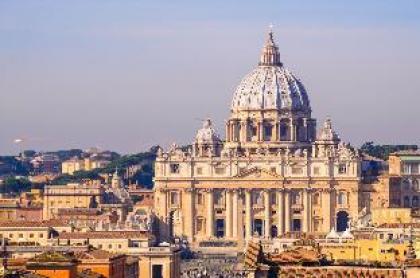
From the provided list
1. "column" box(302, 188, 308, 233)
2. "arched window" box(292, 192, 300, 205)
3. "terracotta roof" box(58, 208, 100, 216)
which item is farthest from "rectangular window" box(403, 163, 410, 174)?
"terracotta roof" box(58, 208, 100, 216)

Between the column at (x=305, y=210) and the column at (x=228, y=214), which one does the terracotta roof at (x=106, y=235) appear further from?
the column at (x=305, y=210)

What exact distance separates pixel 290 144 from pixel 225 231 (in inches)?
482

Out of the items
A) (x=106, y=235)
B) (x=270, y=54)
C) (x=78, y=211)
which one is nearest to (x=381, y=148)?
(x=270, y=54)

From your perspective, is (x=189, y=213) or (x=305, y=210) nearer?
(x=305, y=210)

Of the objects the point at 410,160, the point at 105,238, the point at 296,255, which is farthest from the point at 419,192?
the point at 296,255

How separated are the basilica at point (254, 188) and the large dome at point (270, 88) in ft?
16.0

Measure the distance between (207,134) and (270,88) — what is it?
8.25 meters

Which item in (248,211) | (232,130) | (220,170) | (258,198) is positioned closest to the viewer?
(248,211)

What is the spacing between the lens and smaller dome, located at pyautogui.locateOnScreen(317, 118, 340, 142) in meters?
163

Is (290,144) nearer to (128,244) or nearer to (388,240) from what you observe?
(128,244)

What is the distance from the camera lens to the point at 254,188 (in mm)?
157000

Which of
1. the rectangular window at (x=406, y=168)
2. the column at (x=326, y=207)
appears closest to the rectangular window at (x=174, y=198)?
the column at (x=326, y=207)

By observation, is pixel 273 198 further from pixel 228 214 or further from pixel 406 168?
pixel 406 168

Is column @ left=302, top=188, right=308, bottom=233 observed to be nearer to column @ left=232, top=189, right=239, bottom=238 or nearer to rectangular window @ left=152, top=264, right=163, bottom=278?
column @ left=232, top=189, right=239, bottom=238
